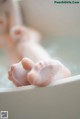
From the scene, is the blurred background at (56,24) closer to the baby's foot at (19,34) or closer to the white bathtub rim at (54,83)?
the baby's foot at (19,34)

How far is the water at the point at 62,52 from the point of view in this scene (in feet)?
3.24

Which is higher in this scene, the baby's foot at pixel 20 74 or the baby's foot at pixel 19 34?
the baby's foot at pixel 19 34

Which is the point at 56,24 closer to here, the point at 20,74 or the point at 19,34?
the point at 19,34

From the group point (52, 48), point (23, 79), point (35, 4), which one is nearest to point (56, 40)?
point (52, 48)

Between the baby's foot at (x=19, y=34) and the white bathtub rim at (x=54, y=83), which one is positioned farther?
the baby's foot at (x=19, y=34)

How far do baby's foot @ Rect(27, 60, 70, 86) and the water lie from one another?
223 millimetres

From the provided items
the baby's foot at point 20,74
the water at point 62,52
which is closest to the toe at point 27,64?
the baby's foot at point 20,74

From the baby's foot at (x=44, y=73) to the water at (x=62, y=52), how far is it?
22cm

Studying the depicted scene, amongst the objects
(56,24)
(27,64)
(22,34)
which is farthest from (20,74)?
(56,24)

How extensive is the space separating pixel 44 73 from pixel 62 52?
1.23 feet

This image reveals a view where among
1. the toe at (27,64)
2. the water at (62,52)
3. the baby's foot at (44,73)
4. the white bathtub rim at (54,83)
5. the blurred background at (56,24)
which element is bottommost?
the white bathtub rim at (54,83)

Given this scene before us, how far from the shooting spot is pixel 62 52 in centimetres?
107

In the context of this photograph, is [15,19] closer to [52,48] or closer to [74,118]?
[52,48]

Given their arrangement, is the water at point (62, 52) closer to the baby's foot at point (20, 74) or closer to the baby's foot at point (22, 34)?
the baby's foot at point (22, 34)
